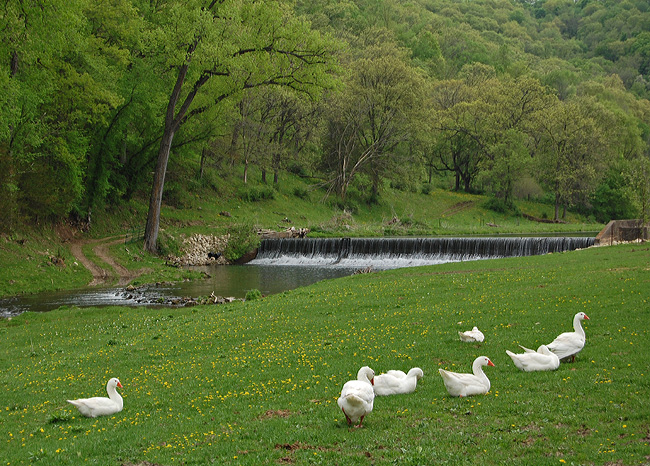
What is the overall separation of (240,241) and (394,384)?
3854cm

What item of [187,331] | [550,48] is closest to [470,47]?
[550,48]

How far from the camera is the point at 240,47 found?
36438 mm

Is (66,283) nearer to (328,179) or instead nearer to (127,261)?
(127,261)

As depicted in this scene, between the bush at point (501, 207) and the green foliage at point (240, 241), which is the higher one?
the bush at point (501, 207)

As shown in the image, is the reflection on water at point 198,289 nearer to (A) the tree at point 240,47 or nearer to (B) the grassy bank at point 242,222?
(B) the grassy bank at point 242,222

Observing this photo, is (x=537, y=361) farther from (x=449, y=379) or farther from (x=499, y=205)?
(x=499, y=205)

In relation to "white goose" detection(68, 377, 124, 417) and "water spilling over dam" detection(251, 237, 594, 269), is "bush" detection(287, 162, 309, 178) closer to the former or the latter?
"water spilling over dam" detection(251, 237, 594, 269)

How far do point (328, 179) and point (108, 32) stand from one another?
122ft

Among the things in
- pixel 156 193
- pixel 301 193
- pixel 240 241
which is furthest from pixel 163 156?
pixel 301 193

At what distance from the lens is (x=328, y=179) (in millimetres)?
73500

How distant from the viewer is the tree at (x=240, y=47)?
3534cm

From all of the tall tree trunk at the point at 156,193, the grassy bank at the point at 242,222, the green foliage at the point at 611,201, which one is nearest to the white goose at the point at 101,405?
the grassy bank at the point at 242,222

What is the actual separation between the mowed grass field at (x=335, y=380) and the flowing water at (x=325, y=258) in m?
8.90

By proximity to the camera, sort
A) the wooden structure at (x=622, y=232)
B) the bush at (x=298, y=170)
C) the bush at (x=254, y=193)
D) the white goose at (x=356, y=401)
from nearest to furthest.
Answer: the white goose at (x=356, y=401) < the wooden structure at (x=622, y=232) < the bush at (x=254, y=193) < the bush at (x=298, y=170)
